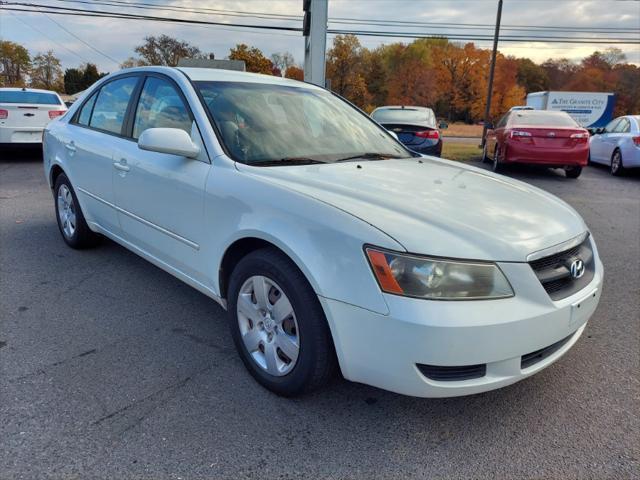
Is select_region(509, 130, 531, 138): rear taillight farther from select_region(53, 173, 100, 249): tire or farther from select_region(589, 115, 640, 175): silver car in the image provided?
select_region(53, 173, 100, 249): tire

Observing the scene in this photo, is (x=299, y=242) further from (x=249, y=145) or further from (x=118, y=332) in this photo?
(x=118, y=332)

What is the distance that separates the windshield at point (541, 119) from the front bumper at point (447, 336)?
8.99 metres

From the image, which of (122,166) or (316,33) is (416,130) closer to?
(316,33)

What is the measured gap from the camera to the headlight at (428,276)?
1956 mm

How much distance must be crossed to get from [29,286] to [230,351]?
197 cm

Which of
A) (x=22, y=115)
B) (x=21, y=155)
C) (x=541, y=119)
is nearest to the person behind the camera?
(x=22, y=115)

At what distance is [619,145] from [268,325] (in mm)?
11295

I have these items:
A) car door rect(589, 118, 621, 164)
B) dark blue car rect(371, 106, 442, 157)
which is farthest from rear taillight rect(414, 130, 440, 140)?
car door rect(589, 118, 621, 164)

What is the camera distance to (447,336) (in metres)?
1.91

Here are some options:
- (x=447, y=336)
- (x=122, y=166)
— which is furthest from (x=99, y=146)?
(x=447, y=336)

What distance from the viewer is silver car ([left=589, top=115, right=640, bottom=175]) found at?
10453 millimetres

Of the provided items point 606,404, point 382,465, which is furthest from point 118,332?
point 606,404

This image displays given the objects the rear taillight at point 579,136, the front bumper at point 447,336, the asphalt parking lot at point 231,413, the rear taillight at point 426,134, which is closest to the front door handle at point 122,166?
the asphalt parking lot at point 231,413

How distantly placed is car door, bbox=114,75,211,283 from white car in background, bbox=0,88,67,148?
8.13 metres
